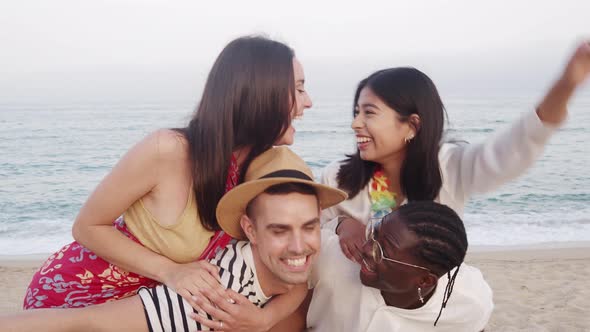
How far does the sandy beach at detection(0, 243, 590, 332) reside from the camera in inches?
252

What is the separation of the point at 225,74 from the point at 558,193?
1588cm

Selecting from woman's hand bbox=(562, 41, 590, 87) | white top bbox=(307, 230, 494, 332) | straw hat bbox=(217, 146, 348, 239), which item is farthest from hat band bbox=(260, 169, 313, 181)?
woman's hand bbox=(562, 41, 590, 87)

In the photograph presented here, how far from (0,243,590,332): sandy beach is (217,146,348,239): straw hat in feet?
13.6

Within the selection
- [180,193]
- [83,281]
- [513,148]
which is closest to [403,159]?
[513,148]

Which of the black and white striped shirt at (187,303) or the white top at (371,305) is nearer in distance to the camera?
the black and white striped shirt at (187,303)

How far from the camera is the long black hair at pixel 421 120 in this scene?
370 centimetres

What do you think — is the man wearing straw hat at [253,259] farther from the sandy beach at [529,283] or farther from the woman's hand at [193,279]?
the sandy beach at [529,283]

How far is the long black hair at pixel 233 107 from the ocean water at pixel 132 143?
410 mm

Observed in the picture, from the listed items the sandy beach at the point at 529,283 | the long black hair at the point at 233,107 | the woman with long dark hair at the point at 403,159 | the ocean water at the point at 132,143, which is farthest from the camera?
the ocean water at the point at 132,143

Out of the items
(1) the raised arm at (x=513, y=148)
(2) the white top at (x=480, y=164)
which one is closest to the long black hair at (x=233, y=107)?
(2) the white top at (x=480, y=164)

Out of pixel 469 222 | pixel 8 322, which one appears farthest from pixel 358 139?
pixel 469 222

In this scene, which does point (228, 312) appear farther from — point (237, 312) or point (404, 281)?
point (404, 281)

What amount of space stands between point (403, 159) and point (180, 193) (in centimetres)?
168

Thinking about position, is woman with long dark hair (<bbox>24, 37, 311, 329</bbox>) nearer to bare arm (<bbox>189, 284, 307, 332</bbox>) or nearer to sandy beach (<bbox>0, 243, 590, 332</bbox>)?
bare arm (<bbox>189, 284, 307, 332</bbox>)
